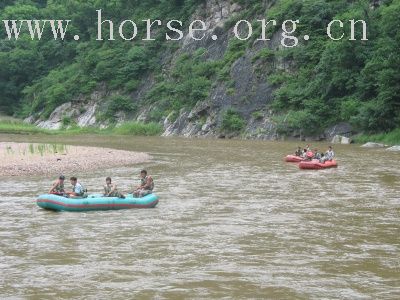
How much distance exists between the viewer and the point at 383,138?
4662 cm

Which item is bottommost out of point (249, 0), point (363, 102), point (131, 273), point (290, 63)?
point (131, 273)

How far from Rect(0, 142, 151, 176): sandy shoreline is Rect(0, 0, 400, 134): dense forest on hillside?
19.9m

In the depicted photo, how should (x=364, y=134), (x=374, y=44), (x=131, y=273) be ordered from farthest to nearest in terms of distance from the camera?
(x=374, y=44) < (x=364, y=134) < (x=131, y=273)

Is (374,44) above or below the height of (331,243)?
above

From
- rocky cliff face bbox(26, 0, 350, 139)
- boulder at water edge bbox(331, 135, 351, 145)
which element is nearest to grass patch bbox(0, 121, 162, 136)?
rocky cliff face bbox(26, 0, 350, 139)

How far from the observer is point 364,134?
48594mm

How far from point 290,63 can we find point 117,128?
759 inches

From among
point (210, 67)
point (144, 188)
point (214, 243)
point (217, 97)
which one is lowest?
point (214, 243)

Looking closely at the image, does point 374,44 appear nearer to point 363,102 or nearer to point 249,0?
point 363,102

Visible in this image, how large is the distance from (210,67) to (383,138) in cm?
2333

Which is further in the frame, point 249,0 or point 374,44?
point 249,0

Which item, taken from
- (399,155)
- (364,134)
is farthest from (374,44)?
(399,155)

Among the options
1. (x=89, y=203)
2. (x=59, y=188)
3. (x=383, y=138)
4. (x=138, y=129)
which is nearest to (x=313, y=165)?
(x=89, y=203)

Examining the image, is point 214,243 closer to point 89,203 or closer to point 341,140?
point 89,203
